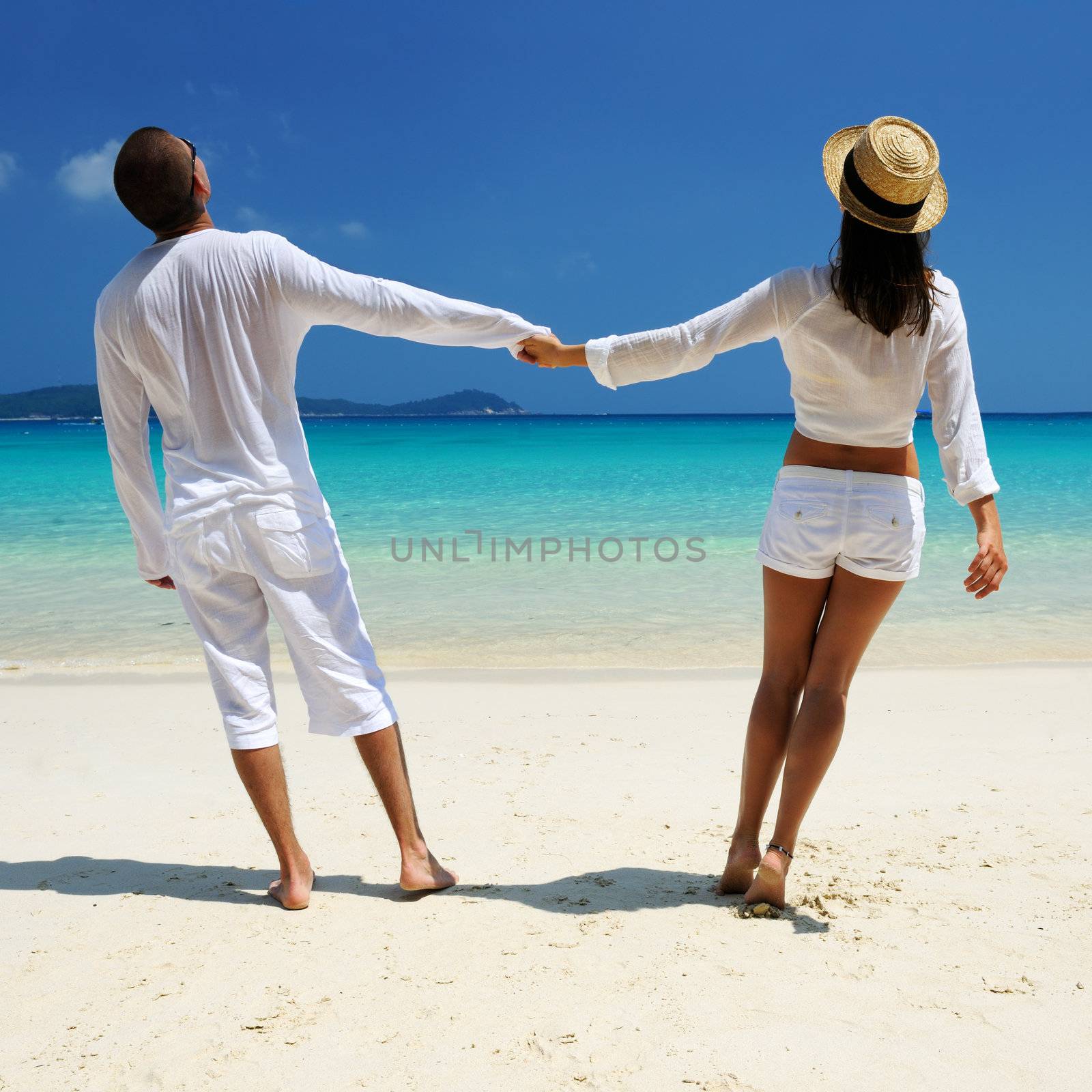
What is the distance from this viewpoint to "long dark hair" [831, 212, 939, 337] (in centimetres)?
220

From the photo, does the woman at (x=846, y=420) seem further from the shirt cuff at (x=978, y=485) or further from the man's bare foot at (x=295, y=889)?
the man's bare foot at (x=295, y=889)

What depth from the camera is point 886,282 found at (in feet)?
7.21

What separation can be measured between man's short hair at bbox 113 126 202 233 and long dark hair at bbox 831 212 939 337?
1707 mm

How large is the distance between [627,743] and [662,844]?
104cm

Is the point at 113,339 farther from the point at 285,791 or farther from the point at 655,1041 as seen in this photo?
the point at 655,1041

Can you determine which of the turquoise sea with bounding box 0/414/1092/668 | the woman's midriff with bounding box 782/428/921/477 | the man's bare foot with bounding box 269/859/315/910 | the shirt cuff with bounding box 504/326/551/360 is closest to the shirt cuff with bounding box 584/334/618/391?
the shirt cuff with bounding box 504/326/551/360

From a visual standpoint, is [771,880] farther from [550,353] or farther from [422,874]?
[550,353]

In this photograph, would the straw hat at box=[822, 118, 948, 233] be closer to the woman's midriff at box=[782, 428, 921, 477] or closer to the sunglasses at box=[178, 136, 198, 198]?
the woman's midriff at box=[782, 428, 921, 477]

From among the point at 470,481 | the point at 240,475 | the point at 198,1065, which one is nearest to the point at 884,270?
the point at 240,475

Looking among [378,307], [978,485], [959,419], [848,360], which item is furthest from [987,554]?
[378,307]

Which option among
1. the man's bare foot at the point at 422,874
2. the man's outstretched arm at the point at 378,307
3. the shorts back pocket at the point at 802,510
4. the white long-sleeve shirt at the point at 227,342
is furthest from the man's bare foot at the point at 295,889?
the shorts back pocket at the point at 802,510

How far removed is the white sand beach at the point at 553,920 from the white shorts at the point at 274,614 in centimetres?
55

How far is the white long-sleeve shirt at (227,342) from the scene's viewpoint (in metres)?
2.43

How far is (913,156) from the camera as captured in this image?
219 cm
